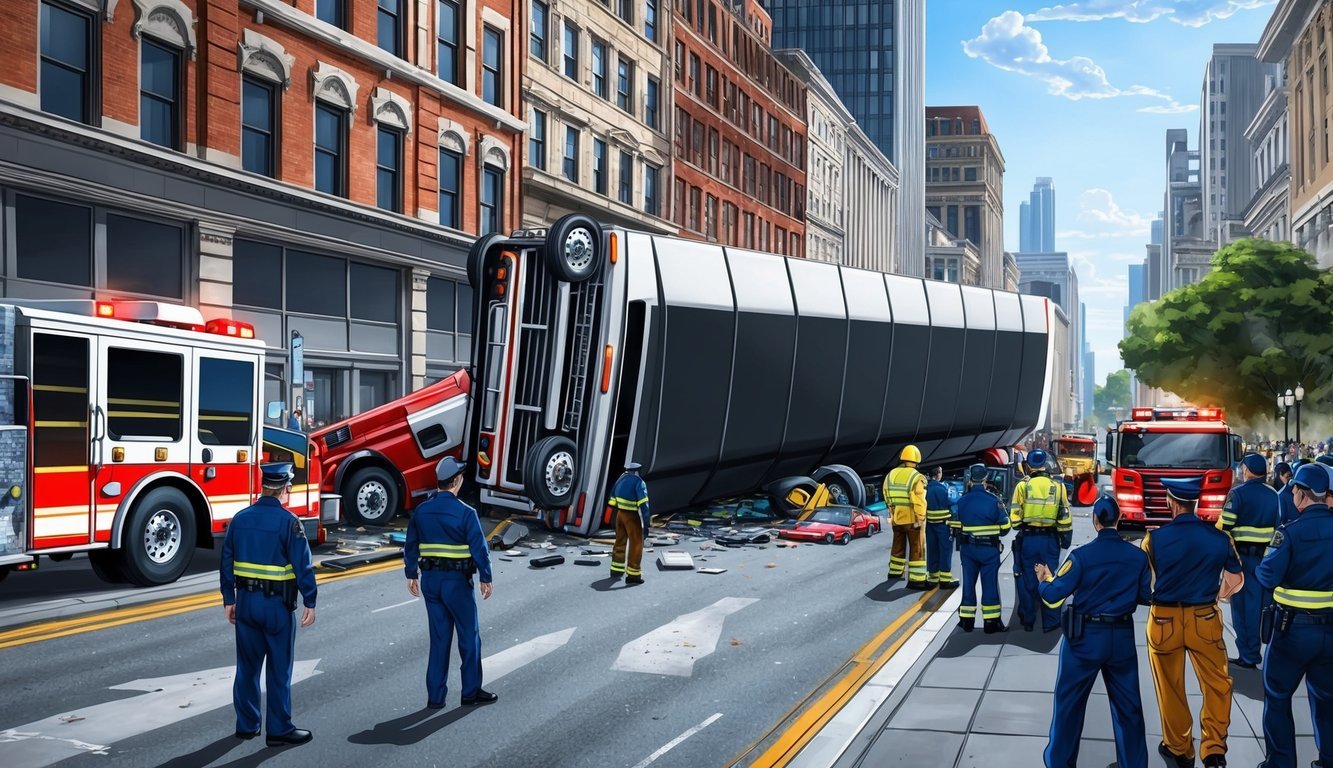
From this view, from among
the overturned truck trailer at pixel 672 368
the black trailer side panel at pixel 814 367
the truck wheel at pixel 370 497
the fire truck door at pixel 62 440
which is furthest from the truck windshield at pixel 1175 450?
the fire truck door at pixel 62 440

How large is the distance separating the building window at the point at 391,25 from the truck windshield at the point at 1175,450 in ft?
64.8

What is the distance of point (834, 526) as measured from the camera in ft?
63.7

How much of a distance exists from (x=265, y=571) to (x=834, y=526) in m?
13.0

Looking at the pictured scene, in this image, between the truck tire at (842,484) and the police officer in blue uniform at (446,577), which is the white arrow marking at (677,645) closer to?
the police officer in blue uniform at (446,577)

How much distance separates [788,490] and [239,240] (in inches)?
498

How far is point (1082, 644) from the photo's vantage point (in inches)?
266

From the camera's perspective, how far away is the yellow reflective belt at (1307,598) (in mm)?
6684

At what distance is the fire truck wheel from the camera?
13102mm

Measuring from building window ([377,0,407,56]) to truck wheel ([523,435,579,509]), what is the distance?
16388 millimetres

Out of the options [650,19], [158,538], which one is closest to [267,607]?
[158,538]

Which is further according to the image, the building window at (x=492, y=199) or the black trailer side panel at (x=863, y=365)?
the building window at (x=492, y=199)

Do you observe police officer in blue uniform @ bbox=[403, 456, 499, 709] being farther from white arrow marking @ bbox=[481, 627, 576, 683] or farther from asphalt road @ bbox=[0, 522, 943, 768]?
white arrow marking @ bbox=[481, 627, 576, 683]

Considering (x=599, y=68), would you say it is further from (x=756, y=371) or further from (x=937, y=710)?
(x=937, y=710)

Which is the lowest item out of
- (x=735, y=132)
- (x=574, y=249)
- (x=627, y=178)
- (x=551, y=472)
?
(x=551, y=472)
